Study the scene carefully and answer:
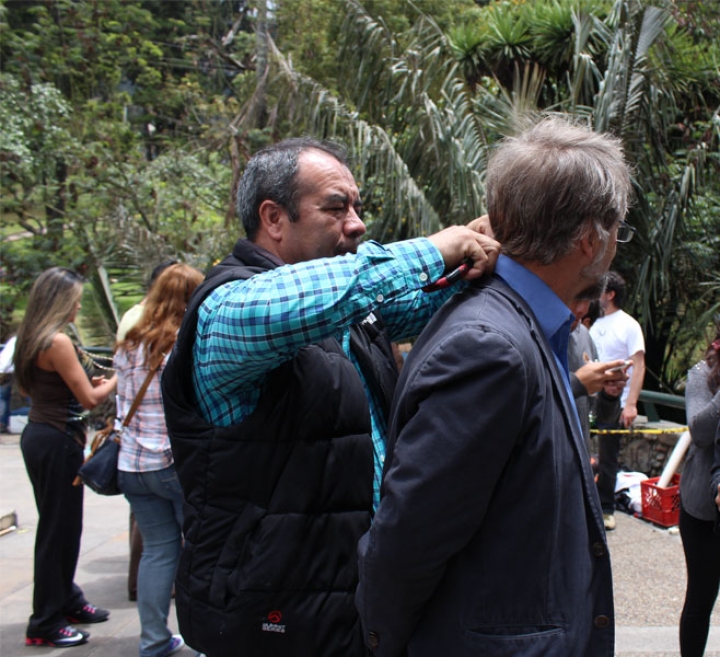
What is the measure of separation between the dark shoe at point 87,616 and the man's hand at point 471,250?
3673mm

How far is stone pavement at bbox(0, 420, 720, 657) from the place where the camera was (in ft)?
14.0

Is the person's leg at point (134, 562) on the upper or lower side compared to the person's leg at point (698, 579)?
lower

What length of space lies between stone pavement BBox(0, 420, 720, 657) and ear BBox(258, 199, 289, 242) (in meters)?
2.76

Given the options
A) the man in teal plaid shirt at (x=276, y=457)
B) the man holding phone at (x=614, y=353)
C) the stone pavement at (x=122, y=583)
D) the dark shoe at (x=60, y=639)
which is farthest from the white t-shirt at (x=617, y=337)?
the man in teal plaid shirt at (x=276, y=457)

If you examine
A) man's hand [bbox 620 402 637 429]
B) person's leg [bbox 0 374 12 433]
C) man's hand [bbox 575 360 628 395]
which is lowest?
person's leg [bbox 0 374 12 433]

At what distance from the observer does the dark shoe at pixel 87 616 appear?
177 inches

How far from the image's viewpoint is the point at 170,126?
20.8 m

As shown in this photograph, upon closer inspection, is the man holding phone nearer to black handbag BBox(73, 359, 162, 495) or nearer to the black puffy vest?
black handbag BBox(73, 359, 162, 495)

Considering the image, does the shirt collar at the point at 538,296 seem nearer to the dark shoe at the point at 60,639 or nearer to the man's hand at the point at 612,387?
the man's hand at the point at 612,387

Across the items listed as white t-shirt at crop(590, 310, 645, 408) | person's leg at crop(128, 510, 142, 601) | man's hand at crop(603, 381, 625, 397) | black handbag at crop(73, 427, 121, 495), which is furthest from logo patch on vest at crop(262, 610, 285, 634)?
white t-shirt at crop(590, 310, 645, 408)

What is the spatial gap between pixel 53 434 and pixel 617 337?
4.39 meters

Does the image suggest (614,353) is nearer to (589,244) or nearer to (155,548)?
(155,548)

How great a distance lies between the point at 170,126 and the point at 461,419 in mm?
20725

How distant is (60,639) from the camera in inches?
166
